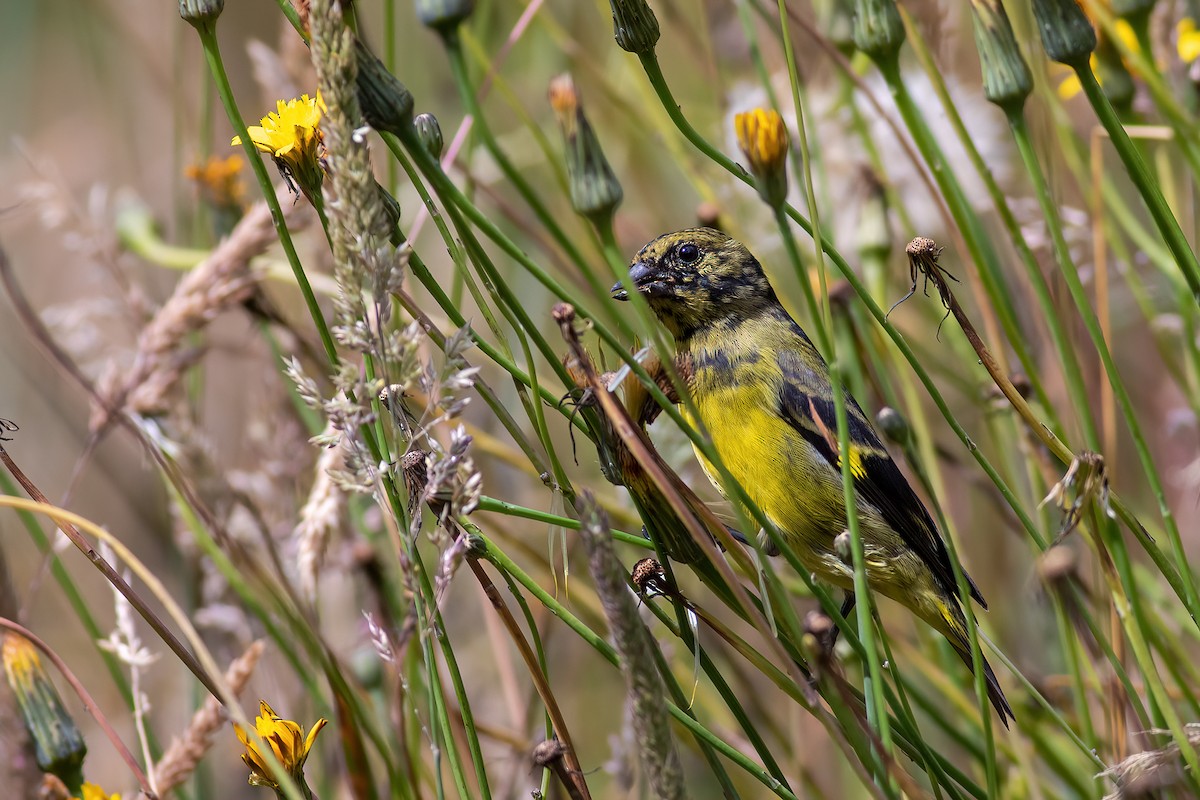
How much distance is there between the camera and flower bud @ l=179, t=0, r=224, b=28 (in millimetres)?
1483

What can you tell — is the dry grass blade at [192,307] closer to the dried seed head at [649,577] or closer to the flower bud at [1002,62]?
the dried seed head at [649,577]

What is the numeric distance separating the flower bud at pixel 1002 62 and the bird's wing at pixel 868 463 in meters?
1.00

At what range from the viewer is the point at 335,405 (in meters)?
1.22

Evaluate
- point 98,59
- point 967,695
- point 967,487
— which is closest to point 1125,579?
point 967,695

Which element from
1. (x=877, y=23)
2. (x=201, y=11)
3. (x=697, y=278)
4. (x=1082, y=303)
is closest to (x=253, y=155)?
(x=201, y=11)

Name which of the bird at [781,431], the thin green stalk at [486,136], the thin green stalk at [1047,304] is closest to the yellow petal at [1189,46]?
the thin green stalk at [1047,304]

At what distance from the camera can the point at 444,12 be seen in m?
1.42

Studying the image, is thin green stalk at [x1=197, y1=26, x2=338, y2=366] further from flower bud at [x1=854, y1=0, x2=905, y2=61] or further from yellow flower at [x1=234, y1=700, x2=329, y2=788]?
flower bud at [x1=854, y1=0, x2=905, y2=61]

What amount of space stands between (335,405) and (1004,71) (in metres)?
1.09

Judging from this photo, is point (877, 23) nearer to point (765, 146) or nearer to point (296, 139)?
point (765, 146)

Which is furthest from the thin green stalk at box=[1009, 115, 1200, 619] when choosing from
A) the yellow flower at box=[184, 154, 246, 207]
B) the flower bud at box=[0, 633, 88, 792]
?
the yellow flower at box=[184, 154, 246, 207]

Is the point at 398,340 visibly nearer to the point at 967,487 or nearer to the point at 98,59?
the point at 967,487

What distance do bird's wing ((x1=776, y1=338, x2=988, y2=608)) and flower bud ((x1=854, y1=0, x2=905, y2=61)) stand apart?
37.8 inches

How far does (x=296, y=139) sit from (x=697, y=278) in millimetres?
1382
